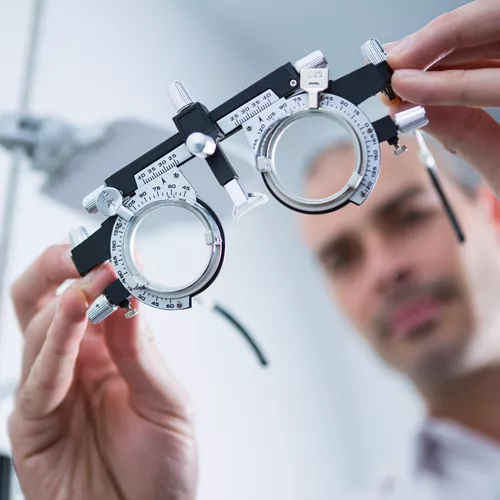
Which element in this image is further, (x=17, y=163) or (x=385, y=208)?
(x=385, y=208)

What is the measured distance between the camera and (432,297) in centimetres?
151

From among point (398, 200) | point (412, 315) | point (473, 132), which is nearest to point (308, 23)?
point (398, 200)

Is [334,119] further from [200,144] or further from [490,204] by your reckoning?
[490,204]

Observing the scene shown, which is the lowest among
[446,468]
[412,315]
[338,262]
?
[446,468]

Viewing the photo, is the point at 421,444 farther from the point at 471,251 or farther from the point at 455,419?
the point at 471,251

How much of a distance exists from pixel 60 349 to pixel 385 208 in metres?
1.00

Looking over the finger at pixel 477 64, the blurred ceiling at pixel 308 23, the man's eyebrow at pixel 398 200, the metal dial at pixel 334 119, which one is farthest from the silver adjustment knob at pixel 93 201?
the man's eyebrow at pixel 398 200

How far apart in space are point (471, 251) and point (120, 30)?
38.3 inches

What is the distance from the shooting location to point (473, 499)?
58.4 inches

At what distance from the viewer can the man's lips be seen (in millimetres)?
1532

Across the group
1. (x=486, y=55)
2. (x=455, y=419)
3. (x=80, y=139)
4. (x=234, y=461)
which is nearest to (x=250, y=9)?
(x=80, y=139)

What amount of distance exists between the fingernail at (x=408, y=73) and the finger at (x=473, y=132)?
0.13 metres

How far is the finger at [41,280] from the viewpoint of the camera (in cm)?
66

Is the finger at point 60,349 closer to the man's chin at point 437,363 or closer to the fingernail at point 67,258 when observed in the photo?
the fingernail at point 67,258
